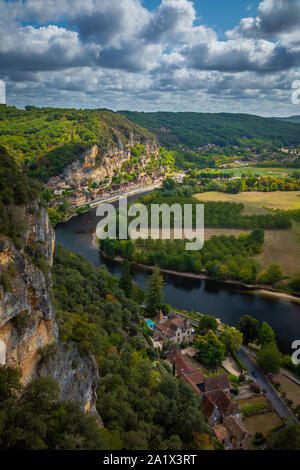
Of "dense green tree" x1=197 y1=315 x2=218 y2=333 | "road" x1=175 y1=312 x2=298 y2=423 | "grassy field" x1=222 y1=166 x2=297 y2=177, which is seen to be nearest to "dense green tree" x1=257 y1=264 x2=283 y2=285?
"road" x1=175 y1=312 x2=298 y2=423

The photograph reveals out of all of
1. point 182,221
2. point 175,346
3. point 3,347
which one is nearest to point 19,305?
point 3,347

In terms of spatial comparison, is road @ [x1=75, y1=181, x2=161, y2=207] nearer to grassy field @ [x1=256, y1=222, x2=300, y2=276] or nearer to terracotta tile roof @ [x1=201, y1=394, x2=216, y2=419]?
grassy field @ [x1=256, y1=222, x2=300, y2=276]

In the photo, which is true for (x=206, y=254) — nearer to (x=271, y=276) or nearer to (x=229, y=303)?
(x=271, y=276)

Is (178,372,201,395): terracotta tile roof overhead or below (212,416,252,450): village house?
overhead

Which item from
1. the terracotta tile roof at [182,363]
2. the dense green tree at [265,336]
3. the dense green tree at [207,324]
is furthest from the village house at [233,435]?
the dense green tree at [207,324]

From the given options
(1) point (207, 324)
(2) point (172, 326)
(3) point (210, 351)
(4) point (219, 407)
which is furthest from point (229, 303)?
(4) point (219, 407)

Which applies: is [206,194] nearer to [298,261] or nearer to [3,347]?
[298,261]
